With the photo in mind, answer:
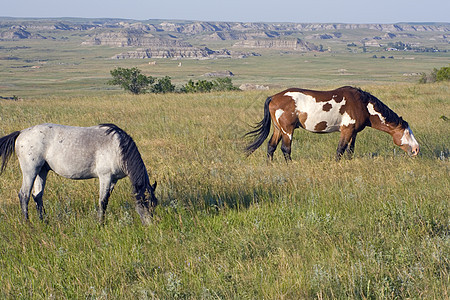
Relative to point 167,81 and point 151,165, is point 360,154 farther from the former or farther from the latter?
point 167,81

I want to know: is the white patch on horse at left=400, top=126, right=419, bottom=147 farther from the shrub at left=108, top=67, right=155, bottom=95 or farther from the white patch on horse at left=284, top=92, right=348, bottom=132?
the shrub at left=108, top=67, right=155, bottom=95

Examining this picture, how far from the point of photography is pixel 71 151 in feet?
21.1

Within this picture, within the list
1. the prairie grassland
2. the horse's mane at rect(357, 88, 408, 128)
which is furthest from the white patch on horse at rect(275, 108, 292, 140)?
the horse's mane at rect(357, 88, 408, 128)

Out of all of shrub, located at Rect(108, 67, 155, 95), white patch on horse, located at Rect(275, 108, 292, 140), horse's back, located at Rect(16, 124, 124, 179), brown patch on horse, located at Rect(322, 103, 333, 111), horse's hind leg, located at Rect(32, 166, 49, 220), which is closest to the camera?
horse's back, located at Rect(16, 124, 124, 179)

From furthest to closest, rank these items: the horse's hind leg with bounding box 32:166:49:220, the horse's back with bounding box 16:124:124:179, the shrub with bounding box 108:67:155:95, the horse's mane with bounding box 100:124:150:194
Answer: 1. the shrub with bounding box 108:67:155:95
2. the horse's hind leg with bounding box 32:166:49:220
3. the horse's back with bounding box 16:124:124:179
4. the horse's mane with bounding box 100:124:150:194

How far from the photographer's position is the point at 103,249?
5461mm

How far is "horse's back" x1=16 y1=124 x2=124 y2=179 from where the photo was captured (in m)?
6.38

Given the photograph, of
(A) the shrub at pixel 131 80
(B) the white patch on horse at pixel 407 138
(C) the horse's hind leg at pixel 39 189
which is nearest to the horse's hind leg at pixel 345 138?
(B) the white patch on horse at pixel 407 138

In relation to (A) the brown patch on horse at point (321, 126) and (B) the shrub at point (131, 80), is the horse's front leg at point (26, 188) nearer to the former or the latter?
(A) the brown patch on horse at point (321, 126)

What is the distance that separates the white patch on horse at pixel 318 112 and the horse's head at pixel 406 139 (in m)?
1.19

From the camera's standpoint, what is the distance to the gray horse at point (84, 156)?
6.22m

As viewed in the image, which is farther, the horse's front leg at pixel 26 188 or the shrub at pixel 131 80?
the shrub at pixel 131 80

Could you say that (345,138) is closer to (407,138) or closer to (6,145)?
(407,138)

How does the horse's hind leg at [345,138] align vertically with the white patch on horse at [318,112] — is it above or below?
below
